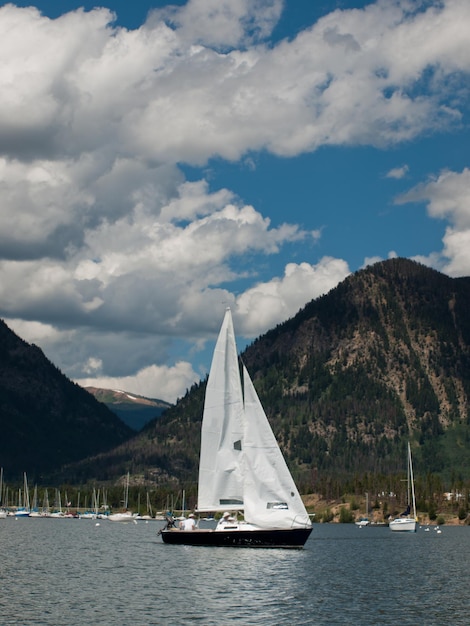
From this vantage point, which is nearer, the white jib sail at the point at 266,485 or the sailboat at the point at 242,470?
the white jib sail at the point at 266,485

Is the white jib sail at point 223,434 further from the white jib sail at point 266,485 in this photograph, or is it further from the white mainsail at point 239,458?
the white jib sail at point 266,485

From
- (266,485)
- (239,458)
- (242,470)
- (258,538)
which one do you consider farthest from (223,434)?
(258,538)

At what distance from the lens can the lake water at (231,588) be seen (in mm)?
72500

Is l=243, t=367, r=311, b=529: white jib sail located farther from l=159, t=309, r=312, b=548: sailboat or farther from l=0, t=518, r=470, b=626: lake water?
l=0, t=518, r=470, b=626: lake water

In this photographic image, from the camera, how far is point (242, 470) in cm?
11556

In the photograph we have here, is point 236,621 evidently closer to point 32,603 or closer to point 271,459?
point 32,603

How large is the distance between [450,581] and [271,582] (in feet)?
71.4

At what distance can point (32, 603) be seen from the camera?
7806 centimetres

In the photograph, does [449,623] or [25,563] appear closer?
[449,623]

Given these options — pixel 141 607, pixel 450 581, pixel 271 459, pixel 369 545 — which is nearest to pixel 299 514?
pixel 271 459

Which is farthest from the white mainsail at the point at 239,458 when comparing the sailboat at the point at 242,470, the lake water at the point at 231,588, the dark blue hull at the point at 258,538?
the lake water at the point at 231,588

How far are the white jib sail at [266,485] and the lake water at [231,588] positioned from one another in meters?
4.66

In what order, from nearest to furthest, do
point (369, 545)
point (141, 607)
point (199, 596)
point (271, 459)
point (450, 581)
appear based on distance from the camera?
point (141, 607), point (199, 596), point (450, 581), point (271, 459), point (369, 545)

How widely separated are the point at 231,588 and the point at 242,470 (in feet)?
93.2
